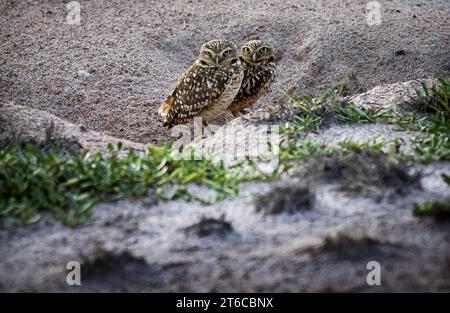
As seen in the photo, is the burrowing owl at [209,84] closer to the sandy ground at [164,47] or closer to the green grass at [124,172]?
the sandy ground at [164,47]

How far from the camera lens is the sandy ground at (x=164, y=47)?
22.0 ft

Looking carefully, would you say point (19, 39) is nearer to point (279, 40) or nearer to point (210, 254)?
point (279, 40)

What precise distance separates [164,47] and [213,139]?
296 centimetres

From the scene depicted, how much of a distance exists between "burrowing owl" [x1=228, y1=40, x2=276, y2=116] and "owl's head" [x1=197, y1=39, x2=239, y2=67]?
0.68 ft

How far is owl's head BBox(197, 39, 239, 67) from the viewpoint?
5.93 meters

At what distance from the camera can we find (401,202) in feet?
12.4

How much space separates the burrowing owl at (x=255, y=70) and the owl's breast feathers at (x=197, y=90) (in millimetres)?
235

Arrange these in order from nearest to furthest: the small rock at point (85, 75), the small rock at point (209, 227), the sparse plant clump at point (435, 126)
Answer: the small rock at point (209, 227) → the sparse plant clump at point (435, 126) → the small rock at point (85, 75)

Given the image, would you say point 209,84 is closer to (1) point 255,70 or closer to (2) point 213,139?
(1) point 255,70

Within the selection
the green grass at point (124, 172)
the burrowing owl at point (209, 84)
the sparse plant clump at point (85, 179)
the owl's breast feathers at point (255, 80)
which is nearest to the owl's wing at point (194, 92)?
the burrowing owl at point (209, 84)

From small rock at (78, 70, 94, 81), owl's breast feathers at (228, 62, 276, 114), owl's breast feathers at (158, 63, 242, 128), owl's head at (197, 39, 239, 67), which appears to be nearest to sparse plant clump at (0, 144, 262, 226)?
owl's breast feathers at (158, 63, 242, 128)

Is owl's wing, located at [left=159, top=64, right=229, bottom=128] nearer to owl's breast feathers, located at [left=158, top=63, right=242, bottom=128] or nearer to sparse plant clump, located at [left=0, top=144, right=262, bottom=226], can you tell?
owl's breast feathers, located at [left=158, top=63, right=242, bottom=128]
